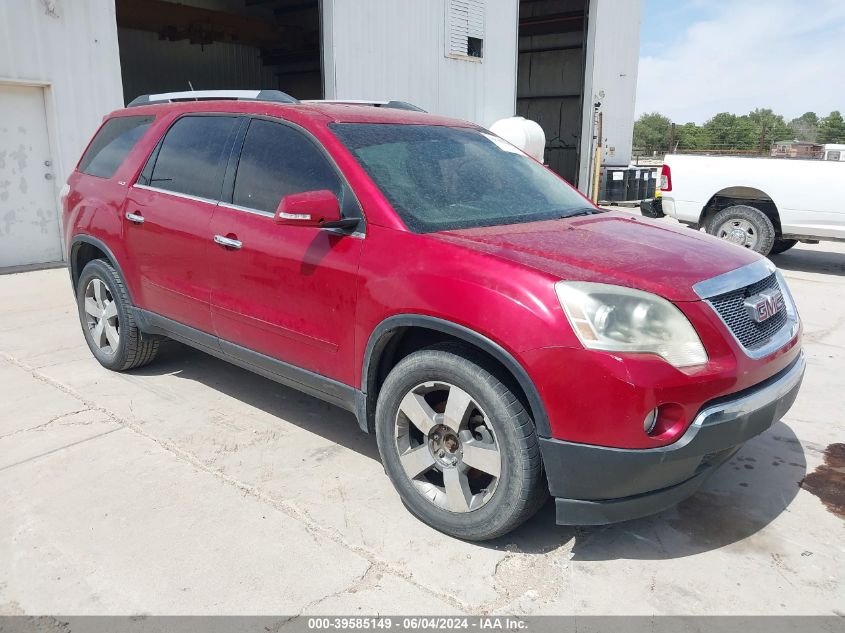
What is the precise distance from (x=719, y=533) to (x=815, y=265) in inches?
329

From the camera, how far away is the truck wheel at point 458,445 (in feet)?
8.48

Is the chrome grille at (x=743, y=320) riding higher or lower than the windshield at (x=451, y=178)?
lower

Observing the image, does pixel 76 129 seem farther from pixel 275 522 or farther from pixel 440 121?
pixel 275 522

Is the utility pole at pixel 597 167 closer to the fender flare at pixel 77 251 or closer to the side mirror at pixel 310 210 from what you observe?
the fender flare at pixel 77 251

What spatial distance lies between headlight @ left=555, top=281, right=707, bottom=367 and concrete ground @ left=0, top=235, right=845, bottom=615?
3.11ft

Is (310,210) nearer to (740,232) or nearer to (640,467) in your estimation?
(640,467)

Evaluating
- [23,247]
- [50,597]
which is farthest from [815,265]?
[23,247]

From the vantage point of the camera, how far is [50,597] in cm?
251

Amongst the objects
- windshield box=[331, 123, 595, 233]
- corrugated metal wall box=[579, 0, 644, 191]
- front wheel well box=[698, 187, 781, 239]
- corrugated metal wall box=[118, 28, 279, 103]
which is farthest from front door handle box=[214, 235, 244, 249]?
corrugated metal wall box=[118, 28, 279, 103]

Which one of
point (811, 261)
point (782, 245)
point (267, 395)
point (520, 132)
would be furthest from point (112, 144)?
point (520, 132)

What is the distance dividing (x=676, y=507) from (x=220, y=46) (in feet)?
71.3

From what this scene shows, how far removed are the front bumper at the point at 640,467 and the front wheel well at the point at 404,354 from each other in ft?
0.98

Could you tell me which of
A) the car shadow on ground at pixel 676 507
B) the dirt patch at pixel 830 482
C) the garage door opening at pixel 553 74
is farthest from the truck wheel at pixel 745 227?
the garage door opening at pixel 553 74

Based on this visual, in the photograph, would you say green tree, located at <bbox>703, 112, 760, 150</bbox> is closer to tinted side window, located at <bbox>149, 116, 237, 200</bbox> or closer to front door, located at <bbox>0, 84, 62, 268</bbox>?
front door, located at <bbox>0, 84, 62, 268</bbox>
